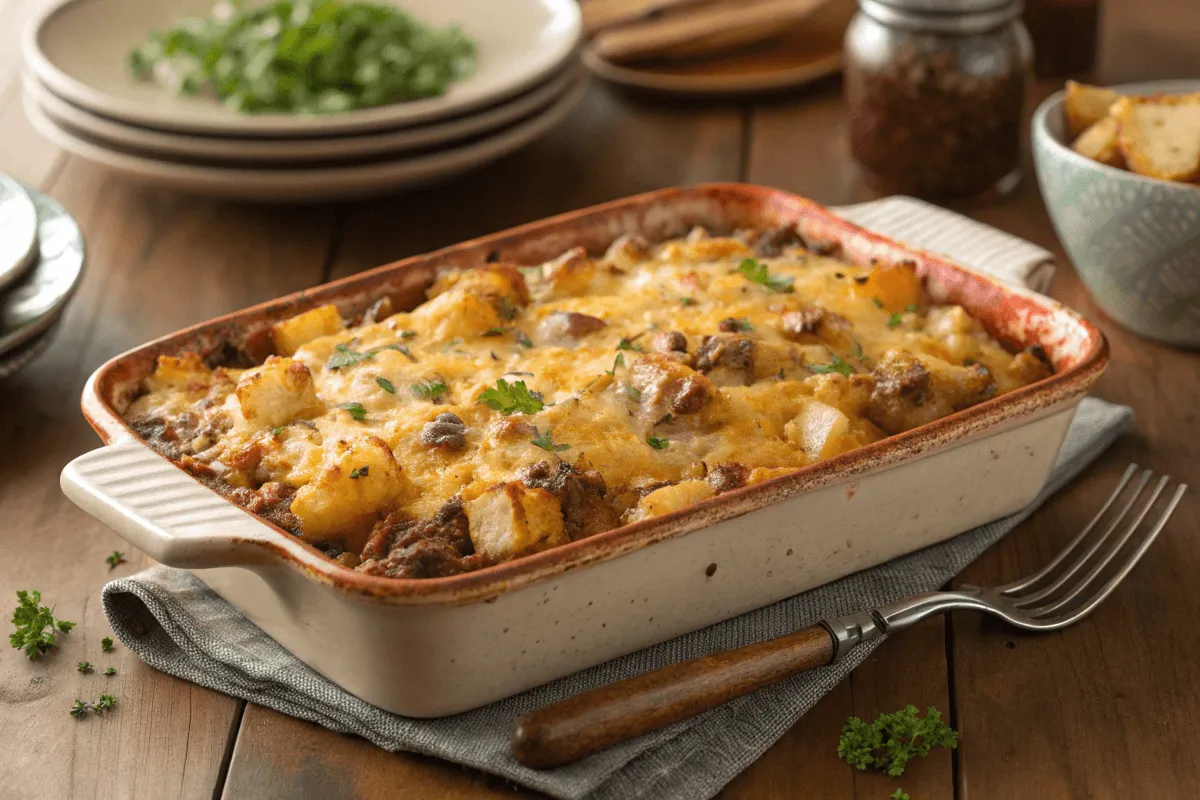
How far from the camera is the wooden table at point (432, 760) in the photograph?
220 centimetres

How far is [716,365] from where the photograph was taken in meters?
2.62

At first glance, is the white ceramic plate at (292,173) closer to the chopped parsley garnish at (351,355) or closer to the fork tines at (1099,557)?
the chopped parsley garnish at (351,355)

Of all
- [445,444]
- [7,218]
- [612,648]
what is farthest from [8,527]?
[612,648]

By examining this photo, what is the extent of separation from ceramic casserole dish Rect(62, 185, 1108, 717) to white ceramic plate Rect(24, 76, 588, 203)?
891 millimetres

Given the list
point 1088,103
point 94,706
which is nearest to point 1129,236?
point 1088,103

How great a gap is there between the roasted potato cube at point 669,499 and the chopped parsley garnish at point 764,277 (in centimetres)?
74

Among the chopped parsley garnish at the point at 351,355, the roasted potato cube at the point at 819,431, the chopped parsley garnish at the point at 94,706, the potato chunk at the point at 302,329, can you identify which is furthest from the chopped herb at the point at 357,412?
the roasted potato cube at the point at 819,431

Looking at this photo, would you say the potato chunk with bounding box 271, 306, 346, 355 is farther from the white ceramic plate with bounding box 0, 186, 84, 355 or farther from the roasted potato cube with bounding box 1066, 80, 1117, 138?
the roasted potato cube with bounding box 1066, 80, 1117, 138

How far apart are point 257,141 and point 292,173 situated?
0.41ft

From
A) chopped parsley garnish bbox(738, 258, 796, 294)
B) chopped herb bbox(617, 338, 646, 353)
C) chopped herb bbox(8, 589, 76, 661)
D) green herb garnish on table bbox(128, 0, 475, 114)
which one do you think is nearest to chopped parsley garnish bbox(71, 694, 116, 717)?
chopped herb bbox(8, 589, 76, 661)

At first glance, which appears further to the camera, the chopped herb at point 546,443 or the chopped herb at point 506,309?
the chopped herb at point 506,309

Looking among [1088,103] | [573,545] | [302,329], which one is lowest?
[1088,103]

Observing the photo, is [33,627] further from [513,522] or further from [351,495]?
[513,522]

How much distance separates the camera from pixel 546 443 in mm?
2385
